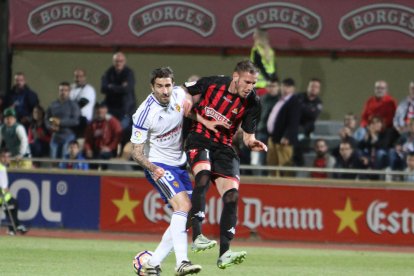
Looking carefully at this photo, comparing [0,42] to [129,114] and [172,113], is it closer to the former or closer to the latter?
[129,114]

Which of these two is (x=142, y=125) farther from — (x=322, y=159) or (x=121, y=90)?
(x=121, y=90)

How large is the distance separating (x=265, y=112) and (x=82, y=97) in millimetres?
3099

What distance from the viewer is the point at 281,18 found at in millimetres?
19203

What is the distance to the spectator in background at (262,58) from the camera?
17.5m

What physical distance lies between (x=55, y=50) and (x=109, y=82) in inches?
105

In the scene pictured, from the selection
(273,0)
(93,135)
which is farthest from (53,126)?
(273,0)

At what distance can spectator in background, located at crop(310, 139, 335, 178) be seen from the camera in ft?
57.2

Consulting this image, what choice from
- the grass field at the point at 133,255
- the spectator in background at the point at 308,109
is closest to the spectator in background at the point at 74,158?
the grass field at the point at 133,255

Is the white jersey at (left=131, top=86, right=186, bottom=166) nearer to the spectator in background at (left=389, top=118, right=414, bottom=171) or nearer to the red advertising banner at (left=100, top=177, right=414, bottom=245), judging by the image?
the red advertising banner at (left=100, top=177, right=414, bottom=245)

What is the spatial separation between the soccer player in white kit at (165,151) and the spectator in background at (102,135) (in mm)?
7139

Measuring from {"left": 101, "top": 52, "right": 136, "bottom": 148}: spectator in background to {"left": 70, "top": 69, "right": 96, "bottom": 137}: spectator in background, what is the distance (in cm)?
28

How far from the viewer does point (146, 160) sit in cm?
1059

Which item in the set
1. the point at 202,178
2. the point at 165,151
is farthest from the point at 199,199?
the point at 165,151

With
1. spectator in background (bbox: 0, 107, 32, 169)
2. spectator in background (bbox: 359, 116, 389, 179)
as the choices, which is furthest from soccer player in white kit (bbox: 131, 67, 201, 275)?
spectator in background (bbox: 0, 107, 32, 169)
